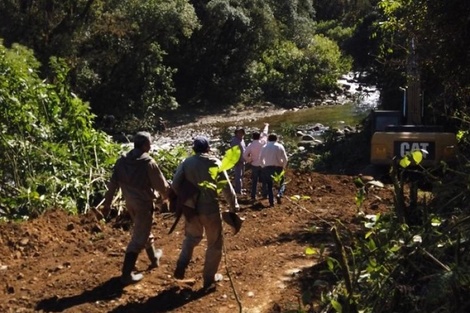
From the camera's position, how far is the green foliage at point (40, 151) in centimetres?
1234

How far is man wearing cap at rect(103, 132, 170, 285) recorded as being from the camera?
7.92 meters

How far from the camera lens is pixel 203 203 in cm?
752

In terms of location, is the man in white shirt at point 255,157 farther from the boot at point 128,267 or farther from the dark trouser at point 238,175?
the boot at point 128,267

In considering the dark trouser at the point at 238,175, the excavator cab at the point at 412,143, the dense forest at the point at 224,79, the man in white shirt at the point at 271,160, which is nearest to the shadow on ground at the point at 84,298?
the dense forest at the point at 224,79

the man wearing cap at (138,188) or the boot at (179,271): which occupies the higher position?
the man wearing cap at (138,188)

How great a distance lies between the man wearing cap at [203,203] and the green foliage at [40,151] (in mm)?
4805

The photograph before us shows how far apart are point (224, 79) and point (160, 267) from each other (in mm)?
33395

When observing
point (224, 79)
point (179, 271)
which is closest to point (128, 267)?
point (179, 271)

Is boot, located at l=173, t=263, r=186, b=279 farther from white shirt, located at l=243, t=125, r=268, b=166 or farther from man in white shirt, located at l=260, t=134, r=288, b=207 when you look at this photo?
white shirt, located at l=243, t=125, r=268, b=166

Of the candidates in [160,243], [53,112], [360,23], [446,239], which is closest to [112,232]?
[160,243]

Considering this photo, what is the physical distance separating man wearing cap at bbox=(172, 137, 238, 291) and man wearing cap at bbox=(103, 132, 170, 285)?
0.41m

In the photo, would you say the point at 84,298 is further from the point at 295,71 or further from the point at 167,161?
the point at 295,71

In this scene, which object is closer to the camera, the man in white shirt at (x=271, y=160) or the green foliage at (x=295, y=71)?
the man in white shirt at (x=271, y=160)

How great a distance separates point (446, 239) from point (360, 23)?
98.9 feet
